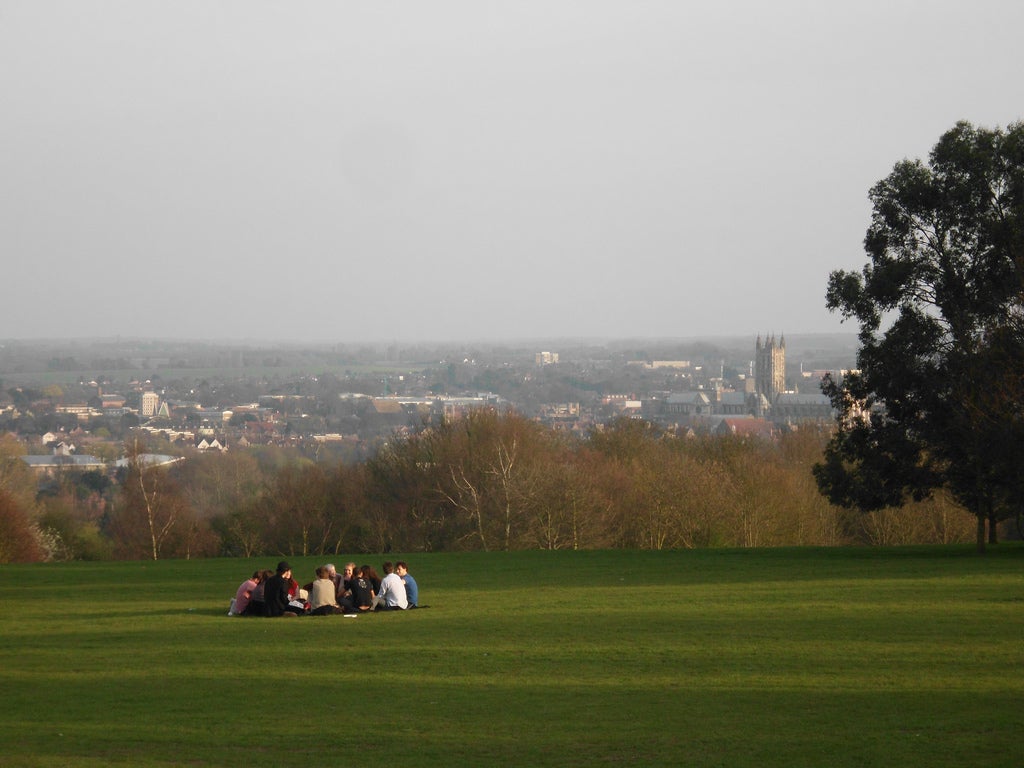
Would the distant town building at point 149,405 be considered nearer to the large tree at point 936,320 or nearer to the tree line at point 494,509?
the tree line at point 494,509

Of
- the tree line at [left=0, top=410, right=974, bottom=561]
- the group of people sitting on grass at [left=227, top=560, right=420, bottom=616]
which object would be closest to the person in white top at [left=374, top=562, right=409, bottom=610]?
the group of people sitting on grass at [left=227, top=560, right=420, bottom=616]

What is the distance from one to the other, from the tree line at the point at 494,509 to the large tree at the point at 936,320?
1213 cm

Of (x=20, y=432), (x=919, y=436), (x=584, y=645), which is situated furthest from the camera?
(x=20, y=432)

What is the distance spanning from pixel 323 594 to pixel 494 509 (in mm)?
29072

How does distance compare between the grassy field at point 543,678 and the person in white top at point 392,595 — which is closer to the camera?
the grassy field at point 543,678

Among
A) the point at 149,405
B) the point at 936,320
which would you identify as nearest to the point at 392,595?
the point at 936,320

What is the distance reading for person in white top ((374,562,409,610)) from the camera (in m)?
20.9

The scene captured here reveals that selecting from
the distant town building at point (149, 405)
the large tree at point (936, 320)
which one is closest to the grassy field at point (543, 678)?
the large tree at point (936, 320)

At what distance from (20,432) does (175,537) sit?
9533 cm

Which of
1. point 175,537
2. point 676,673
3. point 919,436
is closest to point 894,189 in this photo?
point 919,436

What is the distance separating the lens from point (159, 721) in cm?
1177

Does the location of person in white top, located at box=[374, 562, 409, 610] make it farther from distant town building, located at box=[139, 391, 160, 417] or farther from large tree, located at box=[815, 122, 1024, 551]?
distant town building, located at box=[139, 391, 160, 417]

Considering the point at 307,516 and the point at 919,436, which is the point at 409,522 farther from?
the point at 919,436

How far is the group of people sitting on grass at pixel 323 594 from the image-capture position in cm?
2039
